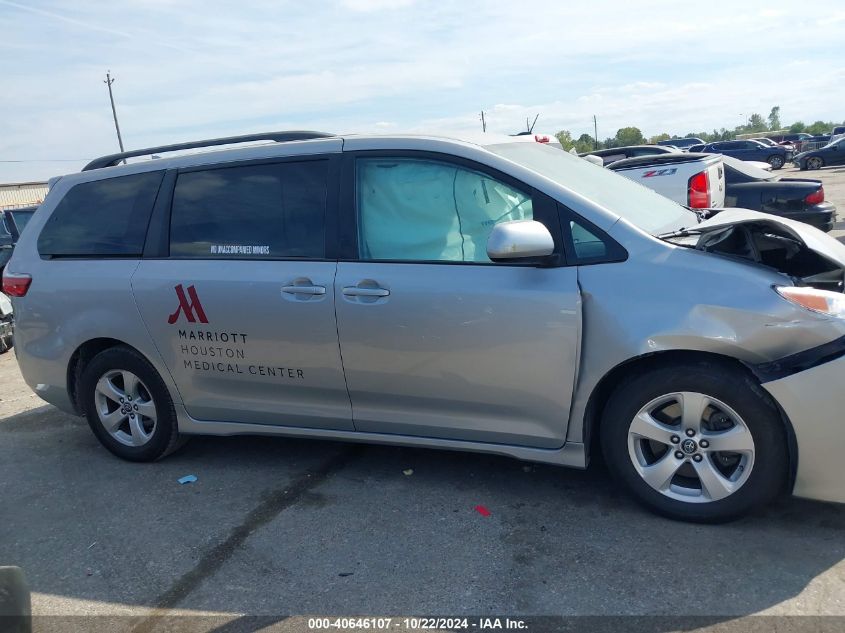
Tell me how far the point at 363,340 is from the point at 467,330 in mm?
567

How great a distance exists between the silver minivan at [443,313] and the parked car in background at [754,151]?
32.7m

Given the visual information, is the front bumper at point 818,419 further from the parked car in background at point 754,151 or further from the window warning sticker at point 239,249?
the parked car in background at point 754,151

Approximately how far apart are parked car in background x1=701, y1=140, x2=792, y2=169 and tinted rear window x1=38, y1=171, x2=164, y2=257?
108 ft

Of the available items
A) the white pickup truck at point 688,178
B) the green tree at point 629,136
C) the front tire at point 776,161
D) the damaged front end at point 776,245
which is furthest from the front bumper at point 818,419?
the green tree at point 629,136

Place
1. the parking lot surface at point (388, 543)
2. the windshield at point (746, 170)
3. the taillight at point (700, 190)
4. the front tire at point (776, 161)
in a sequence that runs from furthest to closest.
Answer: the front tire at point (776, 161), the windshield at point (746, 170), the taillight at point (700, 190), the parking lot surface at point (388, 543)

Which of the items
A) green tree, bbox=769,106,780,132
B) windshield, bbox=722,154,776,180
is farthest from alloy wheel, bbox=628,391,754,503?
green tree, bbox=769,106,780,132

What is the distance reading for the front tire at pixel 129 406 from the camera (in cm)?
451

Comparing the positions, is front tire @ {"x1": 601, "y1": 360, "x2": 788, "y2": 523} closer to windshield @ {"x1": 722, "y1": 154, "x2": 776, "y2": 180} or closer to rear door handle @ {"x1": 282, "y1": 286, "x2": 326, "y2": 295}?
rear door handle @ {"x1": 282, "y1": 286, "x2": 326, "y2": 295}

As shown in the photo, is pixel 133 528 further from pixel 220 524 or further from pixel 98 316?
pixel 98 316

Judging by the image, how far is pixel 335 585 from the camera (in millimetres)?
3113

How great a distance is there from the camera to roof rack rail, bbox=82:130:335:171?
14.4ft

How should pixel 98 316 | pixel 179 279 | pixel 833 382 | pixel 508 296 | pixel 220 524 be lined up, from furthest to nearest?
pixel 98 316 → pixel 179 279 → pixel 220 524 → pixel 508 296 → pixel 833 382

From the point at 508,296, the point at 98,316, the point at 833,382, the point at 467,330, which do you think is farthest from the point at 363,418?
the point at 833,382

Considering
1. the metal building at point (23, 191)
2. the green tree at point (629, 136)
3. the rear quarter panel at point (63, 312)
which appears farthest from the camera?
the green tree at point (629, 136)
